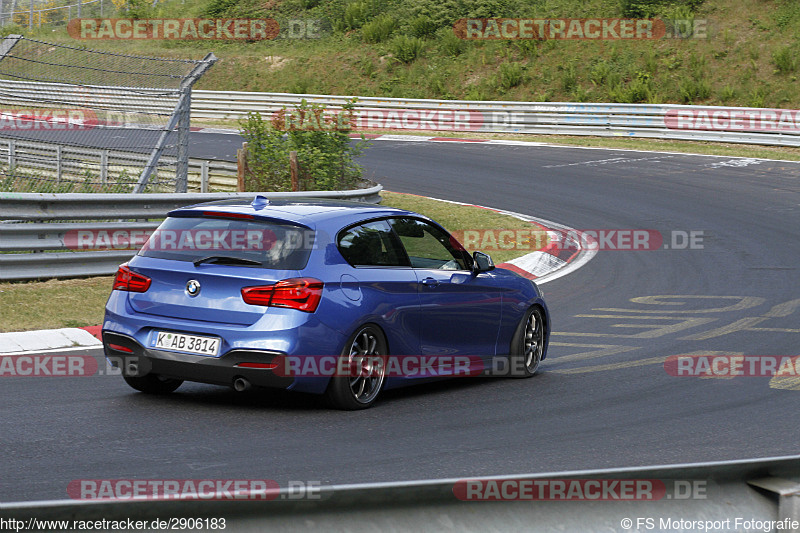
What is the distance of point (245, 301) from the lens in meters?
6.72

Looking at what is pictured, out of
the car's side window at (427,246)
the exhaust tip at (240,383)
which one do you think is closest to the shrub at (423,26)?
the car's side window at (427,246)

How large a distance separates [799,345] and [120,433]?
6.90 metres

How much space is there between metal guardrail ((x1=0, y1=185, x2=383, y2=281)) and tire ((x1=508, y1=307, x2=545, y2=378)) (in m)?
3.90

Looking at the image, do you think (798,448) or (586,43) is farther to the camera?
(586,43)

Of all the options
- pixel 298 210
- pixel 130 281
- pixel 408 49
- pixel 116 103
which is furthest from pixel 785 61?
pixel 130 281

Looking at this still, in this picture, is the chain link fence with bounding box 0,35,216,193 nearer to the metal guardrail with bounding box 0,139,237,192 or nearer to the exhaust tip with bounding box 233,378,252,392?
the metal guardrail with bounding box 0,139,237,192

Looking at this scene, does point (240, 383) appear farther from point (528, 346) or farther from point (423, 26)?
point (423, 26)

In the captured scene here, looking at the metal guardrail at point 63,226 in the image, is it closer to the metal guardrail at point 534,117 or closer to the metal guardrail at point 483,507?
the metal guardrail at point 483,507

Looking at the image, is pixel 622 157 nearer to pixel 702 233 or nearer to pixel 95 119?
pixel 702 233

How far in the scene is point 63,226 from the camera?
11789mm

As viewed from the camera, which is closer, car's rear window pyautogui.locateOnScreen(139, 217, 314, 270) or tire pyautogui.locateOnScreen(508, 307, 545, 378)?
car's rear window pyautogui.locateOnScreen(139, 217, 314, 270)

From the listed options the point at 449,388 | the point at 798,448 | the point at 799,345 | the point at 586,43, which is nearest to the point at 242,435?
the point at 449,388

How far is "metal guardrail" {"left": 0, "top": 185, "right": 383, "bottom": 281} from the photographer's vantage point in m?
11.4

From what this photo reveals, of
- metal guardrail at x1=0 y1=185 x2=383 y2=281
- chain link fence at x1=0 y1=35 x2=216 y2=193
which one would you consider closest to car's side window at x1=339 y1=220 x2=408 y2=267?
metal guardrail at x1=0 y1=185 x2=383 y2=281
